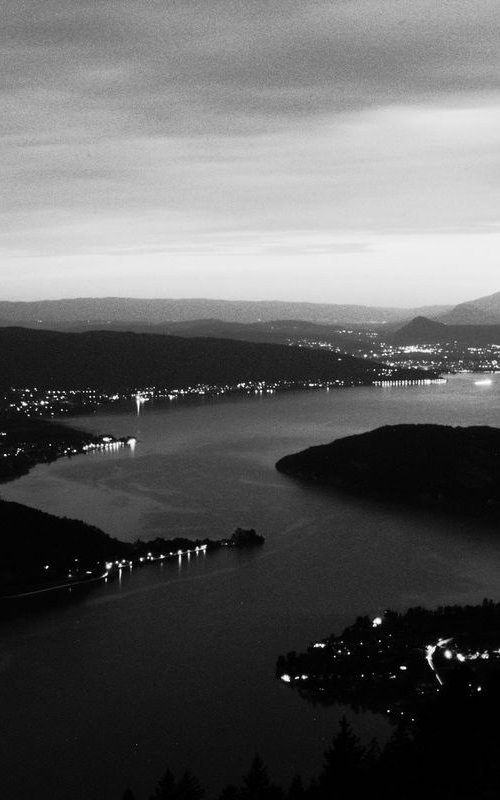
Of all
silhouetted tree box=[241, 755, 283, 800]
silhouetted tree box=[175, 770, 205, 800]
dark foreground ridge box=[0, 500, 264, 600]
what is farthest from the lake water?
silhouetted tree box=[241, 755, 283, 800]

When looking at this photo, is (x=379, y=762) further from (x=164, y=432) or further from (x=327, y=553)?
(x=164, y=432)

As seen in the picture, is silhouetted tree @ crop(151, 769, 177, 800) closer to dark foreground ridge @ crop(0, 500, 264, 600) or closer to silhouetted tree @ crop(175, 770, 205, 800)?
silhouetted tree @ crop(175, 770, 205, 800)

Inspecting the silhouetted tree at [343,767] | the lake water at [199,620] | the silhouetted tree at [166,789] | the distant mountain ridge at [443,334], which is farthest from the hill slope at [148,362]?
the silhouetted tree at [343,767]

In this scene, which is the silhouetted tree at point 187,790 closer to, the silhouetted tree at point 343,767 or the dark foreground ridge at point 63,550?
the silhouetted tree at point 343,767

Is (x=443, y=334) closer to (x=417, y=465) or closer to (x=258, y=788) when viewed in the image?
(x=417, y=465)

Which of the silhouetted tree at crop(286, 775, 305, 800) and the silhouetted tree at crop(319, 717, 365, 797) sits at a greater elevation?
the silhouetted tree at crop(319, 717, 365, 797)
